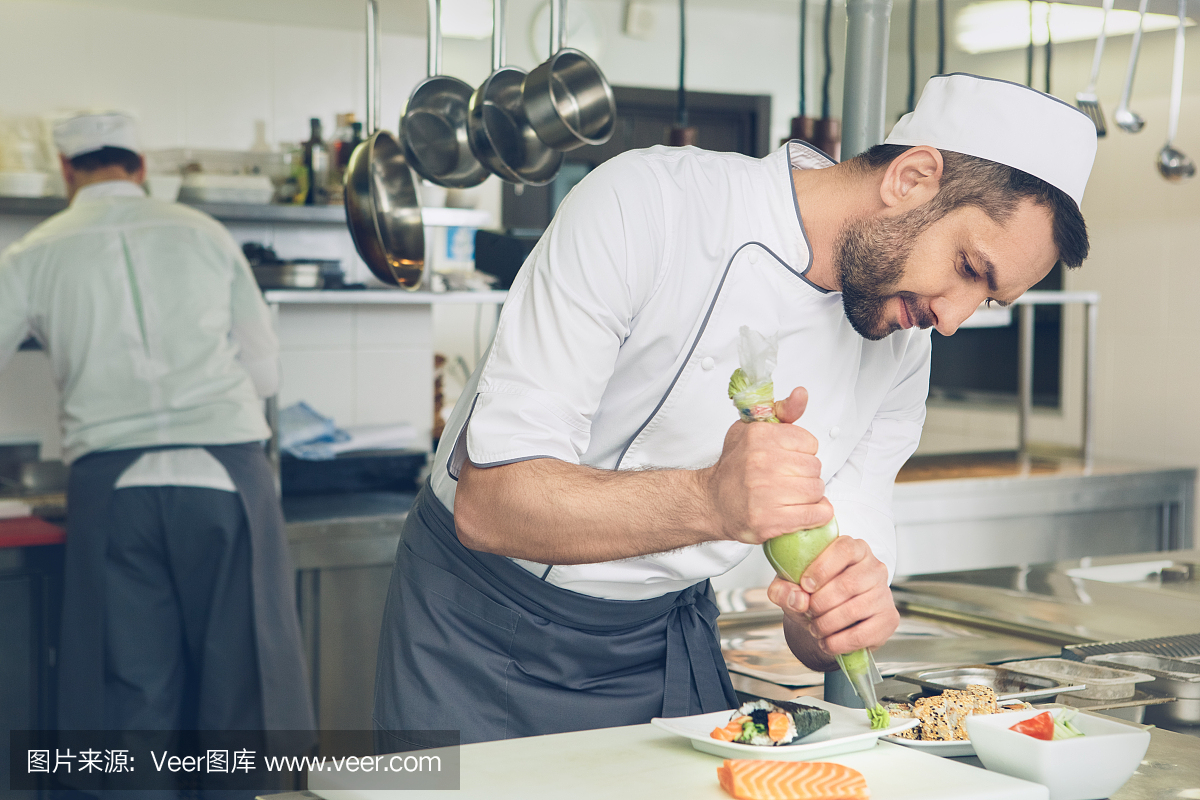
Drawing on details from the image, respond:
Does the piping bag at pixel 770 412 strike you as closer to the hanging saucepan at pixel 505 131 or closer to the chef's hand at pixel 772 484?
the chef's hand at pixel 772 484

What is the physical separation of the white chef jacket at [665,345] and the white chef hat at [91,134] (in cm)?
182

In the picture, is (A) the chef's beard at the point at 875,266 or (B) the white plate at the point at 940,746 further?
(A) the chef's beard at the point at 875,266

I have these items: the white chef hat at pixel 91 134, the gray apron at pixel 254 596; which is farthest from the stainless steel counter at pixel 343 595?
the white chef hat at pixel 91 134

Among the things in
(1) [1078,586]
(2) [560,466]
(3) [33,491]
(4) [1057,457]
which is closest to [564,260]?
(2) [560,466]

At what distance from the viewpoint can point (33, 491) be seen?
320 centimetres

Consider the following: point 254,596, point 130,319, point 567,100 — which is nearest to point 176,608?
point 254,596

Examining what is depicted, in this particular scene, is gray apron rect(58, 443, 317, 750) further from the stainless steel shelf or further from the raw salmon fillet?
the raw salmon fillet

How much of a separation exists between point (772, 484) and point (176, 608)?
7.12ft

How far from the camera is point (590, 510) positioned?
1.11 m

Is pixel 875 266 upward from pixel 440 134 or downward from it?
downward

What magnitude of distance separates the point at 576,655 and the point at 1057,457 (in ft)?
10.2

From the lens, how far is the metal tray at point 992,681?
4.37 ft

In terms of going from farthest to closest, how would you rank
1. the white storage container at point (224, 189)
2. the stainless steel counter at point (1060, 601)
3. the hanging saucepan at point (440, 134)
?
the white storage container at point (224, 189)
the hanging saucepan at point (440, 134)
the stainless steel counter at point (1060, 601)

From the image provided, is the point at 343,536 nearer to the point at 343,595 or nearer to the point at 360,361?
the point at 343,595
